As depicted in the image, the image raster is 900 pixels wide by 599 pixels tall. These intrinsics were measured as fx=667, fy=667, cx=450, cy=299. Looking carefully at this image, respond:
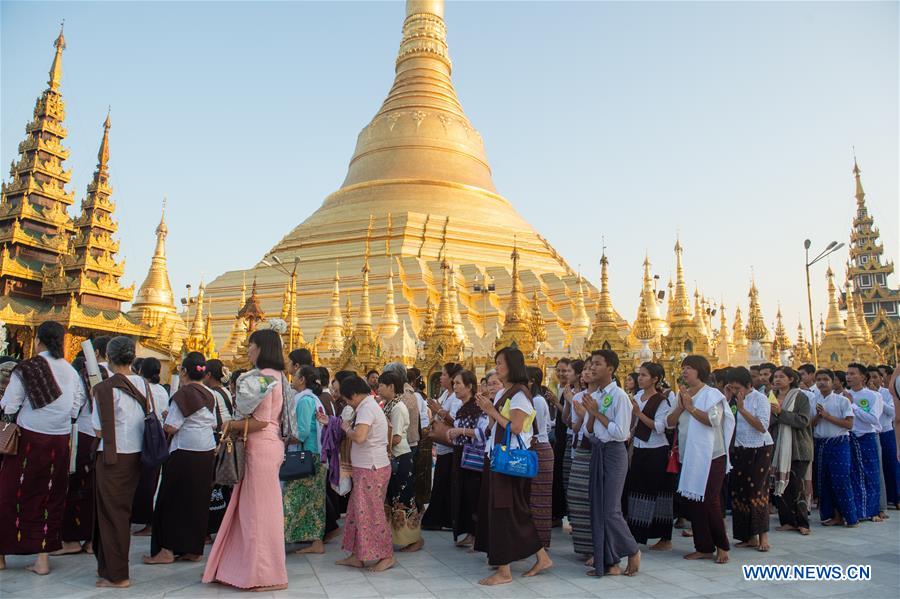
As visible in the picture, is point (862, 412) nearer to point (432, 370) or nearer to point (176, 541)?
point (176, 541)

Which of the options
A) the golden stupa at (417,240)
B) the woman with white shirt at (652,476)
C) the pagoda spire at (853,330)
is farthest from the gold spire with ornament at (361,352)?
the pagoda spire at (853,330)

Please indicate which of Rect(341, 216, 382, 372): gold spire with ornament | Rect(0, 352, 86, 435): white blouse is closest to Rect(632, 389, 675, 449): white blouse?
Rect(0, 352, 86, 435): white blouse

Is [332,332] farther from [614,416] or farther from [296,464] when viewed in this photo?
[614,416]

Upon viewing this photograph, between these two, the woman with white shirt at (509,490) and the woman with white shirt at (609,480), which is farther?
the woman with white shirt at (609,480)

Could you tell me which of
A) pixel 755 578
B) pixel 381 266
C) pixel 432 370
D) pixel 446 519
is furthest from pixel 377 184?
pixel 755 578

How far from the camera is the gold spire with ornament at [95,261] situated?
2583 cm

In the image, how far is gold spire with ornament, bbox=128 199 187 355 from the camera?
33594 mm

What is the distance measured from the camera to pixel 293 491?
22.0 ft

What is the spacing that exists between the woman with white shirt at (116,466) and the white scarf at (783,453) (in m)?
6.81

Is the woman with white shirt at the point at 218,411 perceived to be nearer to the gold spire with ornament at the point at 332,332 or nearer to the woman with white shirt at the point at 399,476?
the woman with white shirt at the point at 399,476

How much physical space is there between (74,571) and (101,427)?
1436 millimetres

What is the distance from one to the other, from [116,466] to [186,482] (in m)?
0.77

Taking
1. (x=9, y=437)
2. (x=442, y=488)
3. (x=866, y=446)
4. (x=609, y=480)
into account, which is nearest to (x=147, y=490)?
(x=9, y=437)

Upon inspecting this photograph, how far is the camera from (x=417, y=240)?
3566 cm
